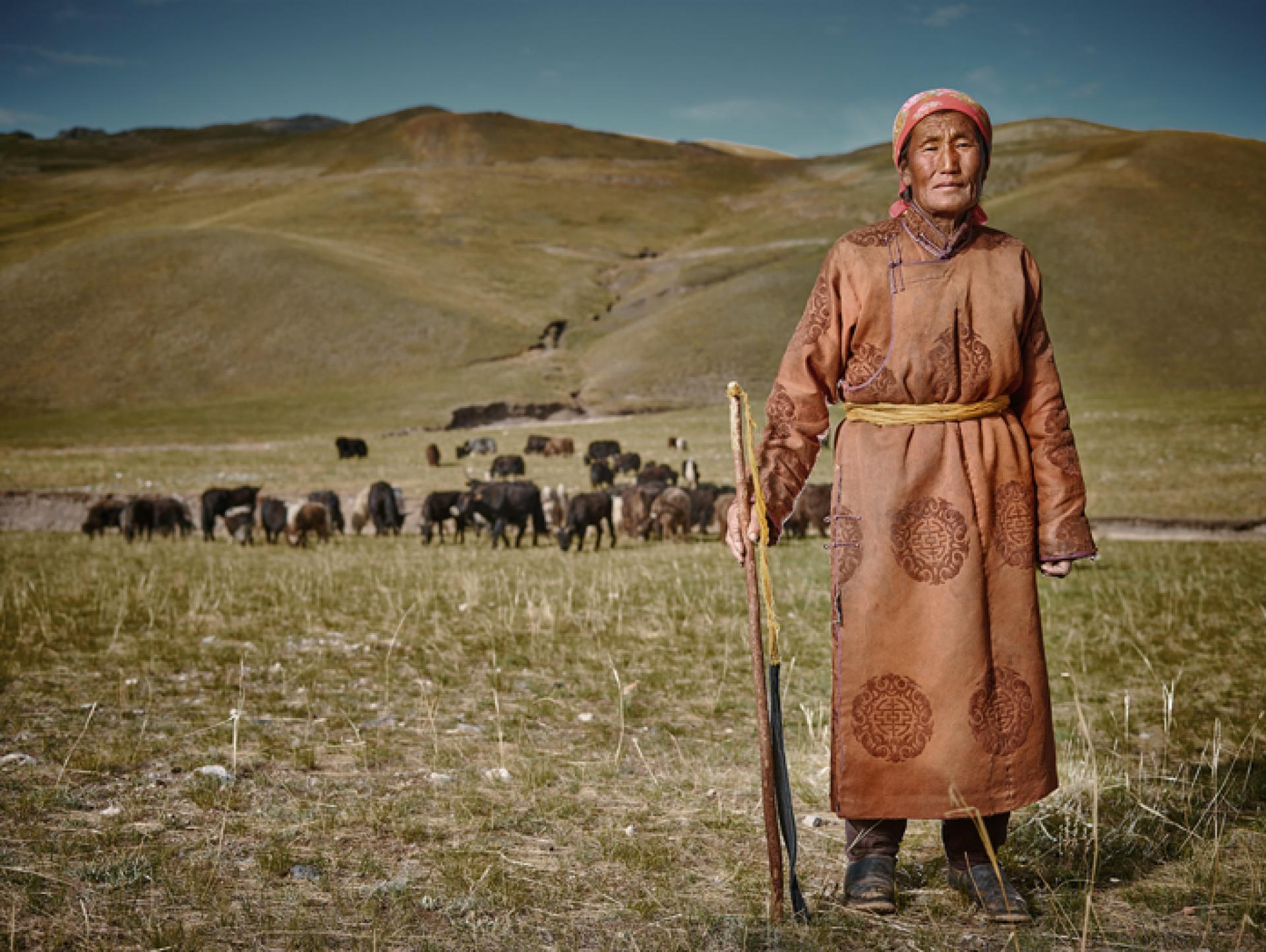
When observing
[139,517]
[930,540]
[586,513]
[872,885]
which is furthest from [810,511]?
[872,885]

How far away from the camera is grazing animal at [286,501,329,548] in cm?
1764

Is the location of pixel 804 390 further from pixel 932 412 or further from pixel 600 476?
pixel 600 476

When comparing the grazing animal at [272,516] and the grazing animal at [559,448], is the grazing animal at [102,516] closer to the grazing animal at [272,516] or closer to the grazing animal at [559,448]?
the grazing animal at [272,516]

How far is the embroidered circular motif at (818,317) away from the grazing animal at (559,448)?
33845mm

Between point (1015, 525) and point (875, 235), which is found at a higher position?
point (875, 235)

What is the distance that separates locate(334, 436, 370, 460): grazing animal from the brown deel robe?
34259 millimetres

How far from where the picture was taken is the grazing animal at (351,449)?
1422 inches

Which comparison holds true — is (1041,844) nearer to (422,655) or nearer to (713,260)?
(422,655)

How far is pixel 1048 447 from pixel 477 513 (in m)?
14.9

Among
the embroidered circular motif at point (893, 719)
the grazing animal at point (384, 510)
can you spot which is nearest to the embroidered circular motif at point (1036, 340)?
the embroidered circular motif at point (893, 719)

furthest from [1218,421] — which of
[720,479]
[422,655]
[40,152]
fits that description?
[40,152]

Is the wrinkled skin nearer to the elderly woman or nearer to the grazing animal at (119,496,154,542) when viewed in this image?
the elderly woman

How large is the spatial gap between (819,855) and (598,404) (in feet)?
177

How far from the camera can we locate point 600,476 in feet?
90.0
